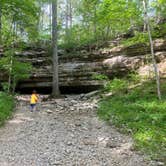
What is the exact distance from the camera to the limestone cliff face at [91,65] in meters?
23.2

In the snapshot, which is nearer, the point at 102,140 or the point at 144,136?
the point at 144,136

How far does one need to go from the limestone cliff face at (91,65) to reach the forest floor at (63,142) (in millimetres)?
7480

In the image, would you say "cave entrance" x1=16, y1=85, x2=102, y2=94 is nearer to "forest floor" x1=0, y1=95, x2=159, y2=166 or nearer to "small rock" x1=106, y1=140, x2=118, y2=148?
"forest floor" x1=0, y1=95, x2=159, y2=166

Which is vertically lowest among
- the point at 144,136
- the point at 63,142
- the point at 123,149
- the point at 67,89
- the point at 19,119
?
the point at 123,149

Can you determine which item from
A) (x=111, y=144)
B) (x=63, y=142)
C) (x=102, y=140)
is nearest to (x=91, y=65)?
(x=102, y=140)

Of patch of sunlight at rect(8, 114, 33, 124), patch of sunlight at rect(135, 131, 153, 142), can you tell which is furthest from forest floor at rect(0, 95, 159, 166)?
patch of sunlight at rect(135, 131, 153, 142)

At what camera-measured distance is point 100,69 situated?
24.2 meters

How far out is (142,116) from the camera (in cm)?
1289

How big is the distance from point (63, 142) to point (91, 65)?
14950 millimetres

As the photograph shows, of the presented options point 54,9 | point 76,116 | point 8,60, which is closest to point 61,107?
point 76,116

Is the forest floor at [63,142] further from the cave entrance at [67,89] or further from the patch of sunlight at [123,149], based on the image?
the cave entrance at [67,89]

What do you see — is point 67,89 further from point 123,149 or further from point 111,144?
point 123,149

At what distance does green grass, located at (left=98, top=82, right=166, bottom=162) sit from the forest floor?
46 cm

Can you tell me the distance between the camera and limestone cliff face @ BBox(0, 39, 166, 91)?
23156 millimetres
